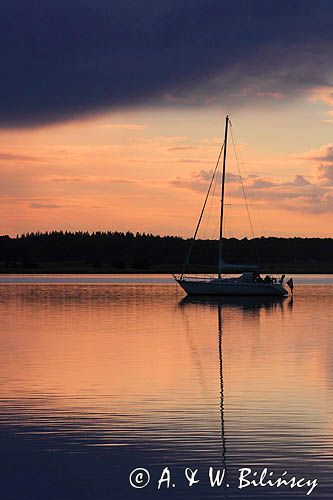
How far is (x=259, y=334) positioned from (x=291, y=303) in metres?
32.1

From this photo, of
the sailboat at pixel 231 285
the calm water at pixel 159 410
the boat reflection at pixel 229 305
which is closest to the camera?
the calm water at pixel 159 410

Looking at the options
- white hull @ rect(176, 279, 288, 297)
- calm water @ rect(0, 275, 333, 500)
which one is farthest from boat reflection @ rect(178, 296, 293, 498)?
white hull @ rect(176, 279, 288, 297)

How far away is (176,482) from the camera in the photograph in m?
14.7

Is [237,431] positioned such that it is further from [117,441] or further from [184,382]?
[184,382]

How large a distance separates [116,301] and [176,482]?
58.6 m

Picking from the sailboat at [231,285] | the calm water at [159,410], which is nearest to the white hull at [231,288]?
the sailboat at [231,285]

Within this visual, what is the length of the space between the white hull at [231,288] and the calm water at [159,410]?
112ft

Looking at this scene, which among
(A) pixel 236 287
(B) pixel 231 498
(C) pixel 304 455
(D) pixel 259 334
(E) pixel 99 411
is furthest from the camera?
(A) pixel 236 287

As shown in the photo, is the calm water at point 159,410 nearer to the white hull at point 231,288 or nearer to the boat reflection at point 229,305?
the boat reflection at point 229,305

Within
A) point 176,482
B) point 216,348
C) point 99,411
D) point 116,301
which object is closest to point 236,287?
point 116,301

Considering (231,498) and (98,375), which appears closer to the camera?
(231,498)

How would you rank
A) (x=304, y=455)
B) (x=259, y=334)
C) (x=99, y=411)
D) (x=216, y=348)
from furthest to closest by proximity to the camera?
(x=259, y=334)
(x=216, y=348)
(x=99, y=411)
(x=304, y=455)

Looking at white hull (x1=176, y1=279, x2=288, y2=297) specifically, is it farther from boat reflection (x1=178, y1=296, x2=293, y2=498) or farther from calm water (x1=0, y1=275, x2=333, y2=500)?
calm water (x1=0, y1=275, x2=333, y2=500)

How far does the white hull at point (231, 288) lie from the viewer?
77.6m
